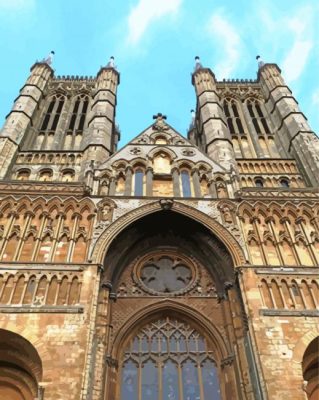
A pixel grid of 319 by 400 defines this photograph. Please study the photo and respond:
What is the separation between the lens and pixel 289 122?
70.4ft

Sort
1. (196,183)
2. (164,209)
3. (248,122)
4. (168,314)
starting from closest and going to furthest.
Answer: (168,314) → (164,209) → (196,183) → (248,122)

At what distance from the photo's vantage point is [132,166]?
1552 centimetres

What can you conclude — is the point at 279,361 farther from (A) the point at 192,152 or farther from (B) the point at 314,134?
(B) the point at 314,134

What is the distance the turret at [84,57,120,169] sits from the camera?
729 inches

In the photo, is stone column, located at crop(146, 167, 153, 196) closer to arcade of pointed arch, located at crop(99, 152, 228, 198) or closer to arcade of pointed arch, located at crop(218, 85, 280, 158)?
arcade of pointed arch, located at crop(99, 152, 228, 198)

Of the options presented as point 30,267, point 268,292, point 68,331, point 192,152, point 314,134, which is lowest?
point 68,331

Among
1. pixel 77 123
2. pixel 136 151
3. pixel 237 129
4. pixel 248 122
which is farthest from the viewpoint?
pixel 248 122

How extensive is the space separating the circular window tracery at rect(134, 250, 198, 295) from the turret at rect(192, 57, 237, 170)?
5.34 m

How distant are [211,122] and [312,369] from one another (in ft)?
45.6

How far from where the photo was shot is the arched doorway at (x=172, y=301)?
34.4ft

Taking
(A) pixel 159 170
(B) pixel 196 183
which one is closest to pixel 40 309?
(B) pixel 196 183

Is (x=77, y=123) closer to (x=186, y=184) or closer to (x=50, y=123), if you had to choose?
(x=50, y=123)

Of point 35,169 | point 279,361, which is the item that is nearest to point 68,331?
point 279,361

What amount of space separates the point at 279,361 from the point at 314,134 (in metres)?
14.0
